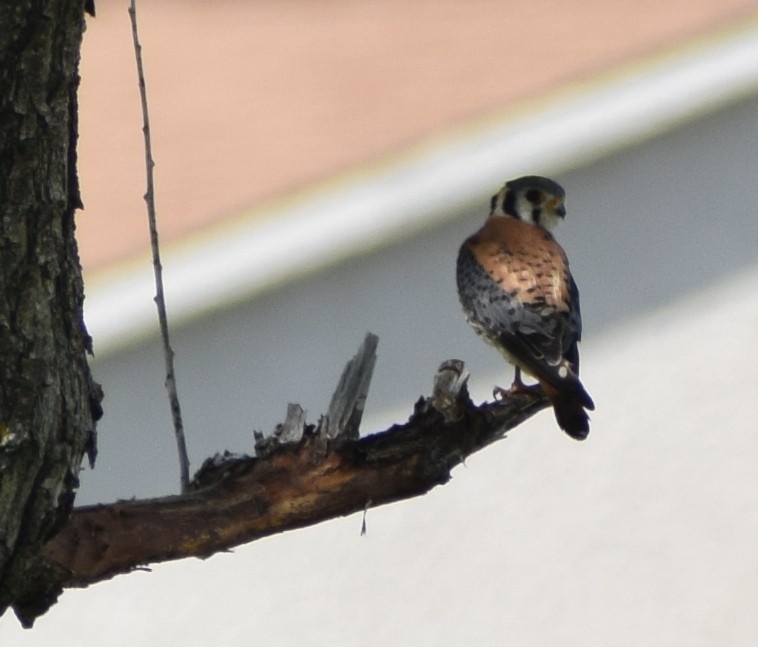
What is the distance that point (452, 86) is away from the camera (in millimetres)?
7051

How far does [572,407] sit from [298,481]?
4.16 ft

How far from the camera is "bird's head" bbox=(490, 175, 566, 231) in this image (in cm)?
508

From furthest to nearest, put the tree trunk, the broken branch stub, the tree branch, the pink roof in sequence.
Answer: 1. the pink roof
2. the broken branch stub
3. the tree branch
4. the tree trunk

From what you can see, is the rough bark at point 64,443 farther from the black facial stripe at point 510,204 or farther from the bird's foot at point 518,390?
the black facial stripe at point 510,204

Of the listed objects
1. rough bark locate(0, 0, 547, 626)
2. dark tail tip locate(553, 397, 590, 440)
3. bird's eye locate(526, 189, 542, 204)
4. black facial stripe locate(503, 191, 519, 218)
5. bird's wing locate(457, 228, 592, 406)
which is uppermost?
black facial stripe locate(503, 191, 519, 218)

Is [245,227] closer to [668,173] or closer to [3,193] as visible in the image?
Result: [668,173]

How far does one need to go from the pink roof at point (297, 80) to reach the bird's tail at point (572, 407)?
2.99 meters

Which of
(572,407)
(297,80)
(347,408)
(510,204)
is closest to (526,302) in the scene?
(572,407)

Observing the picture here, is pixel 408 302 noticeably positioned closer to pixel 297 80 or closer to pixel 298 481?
pixel 297 80

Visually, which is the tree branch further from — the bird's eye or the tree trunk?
the bird's eye

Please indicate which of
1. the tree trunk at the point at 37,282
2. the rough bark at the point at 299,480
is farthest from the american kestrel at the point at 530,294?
the tree trunk at the point at 37,282

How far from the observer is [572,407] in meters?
3.95

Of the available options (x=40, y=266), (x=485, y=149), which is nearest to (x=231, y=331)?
(x=485, y=149)

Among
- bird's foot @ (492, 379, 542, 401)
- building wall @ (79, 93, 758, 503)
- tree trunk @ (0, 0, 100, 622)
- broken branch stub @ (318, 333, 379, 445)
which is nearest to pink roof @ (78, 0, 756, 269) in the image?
building wall @ (79, 93, 758, 503)
